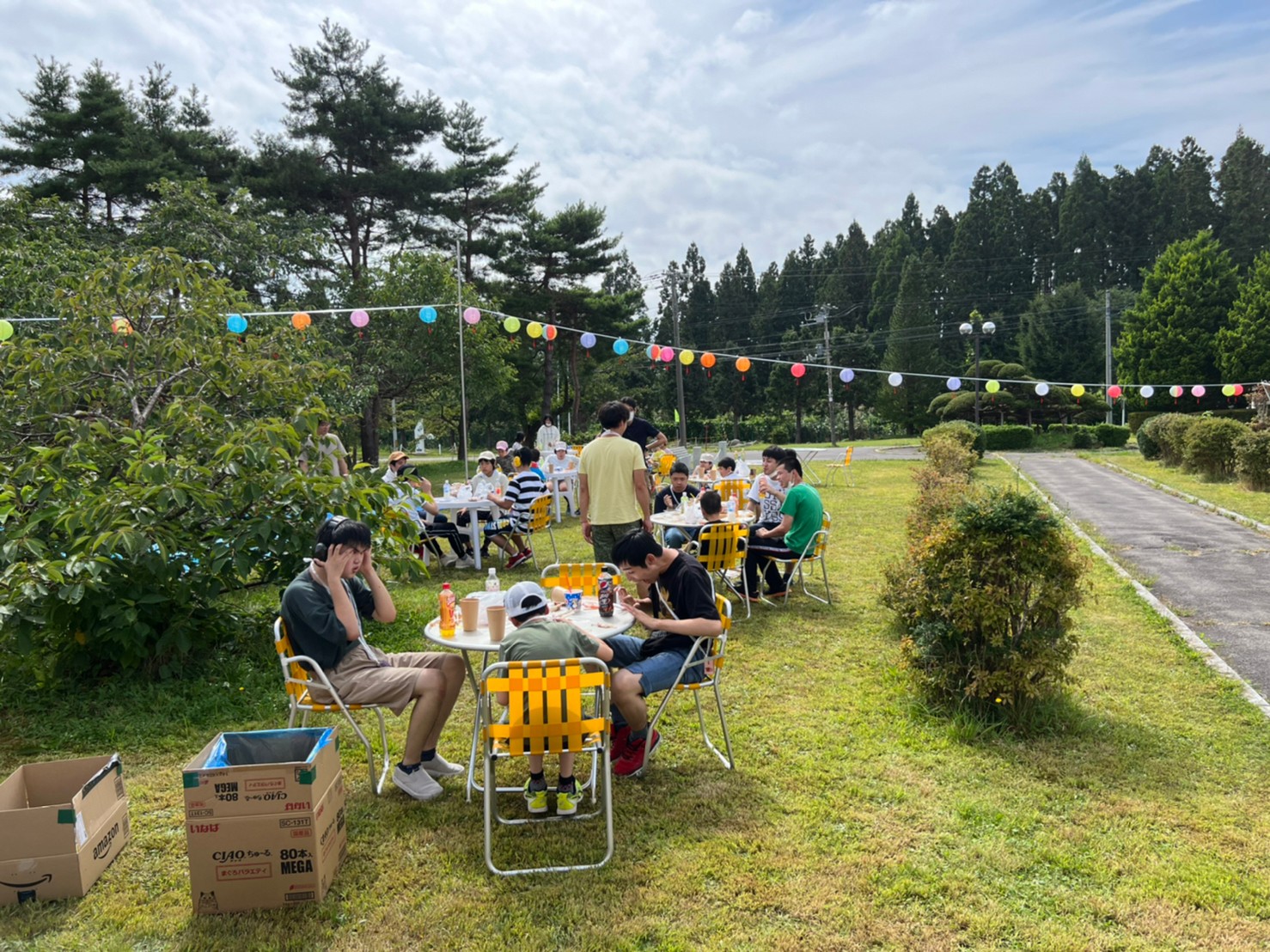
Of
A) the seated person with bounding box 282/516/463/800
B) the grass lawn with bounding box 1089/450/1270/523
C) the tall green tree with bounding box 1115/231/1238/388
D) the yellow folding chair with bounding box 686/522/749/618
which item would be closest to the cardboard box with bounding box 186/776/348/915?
the seated person with bounding box 282/516/463/800

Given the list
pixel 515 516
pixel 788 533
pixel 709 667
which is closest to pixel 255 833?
pixel 709 667

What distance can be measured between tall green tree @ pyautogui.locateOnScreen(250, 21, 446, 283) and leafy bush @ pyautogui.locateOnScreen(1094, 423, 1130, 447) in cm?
2429

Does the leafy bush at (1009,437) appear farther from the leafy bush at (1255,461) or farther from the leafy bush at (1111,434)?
the leafy bush at (1255,461)

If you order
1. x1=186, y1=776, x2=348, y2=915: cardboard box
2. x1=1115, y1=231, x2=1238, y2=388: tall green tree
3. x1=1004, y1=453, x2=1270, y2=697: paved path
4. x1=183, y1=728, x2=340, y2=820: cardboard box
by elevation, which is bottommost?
x1=1004, y1=453, x2=1270, y2=697: paved path

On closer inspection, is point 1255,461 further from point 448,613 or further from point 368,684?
point 368,684

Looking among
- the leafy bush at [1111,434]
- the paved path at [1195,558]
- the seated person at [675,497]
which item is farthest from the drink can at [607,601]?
the leafy bush at [1111,434]

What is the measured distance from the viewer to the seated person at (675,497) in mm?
6621

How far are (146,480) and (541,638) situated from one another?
274 cm

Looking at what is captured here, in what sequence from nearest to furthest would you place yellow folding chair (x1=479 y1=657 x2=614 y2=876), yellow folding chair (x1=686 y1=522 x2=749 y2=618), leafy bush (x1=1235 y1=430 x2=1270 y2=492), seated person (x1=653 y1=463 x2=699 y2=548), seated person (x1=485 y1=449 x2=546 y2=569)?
yellow folding chair (x1=479 y1=657 x2=614 y2=876)
yellow folding chair (x1=686 y1=522 x2=749 y2=618)
seated person (x1=653 y1=463 x2=699 y2=548)
seated person (x1=485 y1=449 x2=546 y2=569)
leafy bush (x1=1235 y1=430 x2=1270 y2=492)

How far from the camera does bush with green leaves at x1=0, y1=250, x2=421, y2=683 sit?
4168 mm

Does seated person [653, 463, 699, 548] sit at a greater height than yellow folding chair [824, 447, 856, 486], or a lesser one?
greater

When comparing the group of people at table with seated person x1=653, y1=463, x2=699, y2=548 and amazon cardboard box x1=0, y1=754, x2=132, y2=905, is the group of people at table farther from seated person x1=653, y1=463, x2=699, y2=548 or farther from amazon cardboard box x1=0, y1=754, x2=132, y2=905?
seated person x1=653, y1=463, x2=699, y2=548

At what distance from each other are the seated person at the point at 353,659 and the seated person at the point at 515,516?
4.63m

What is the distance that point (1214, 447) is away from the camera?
49.4 feet
